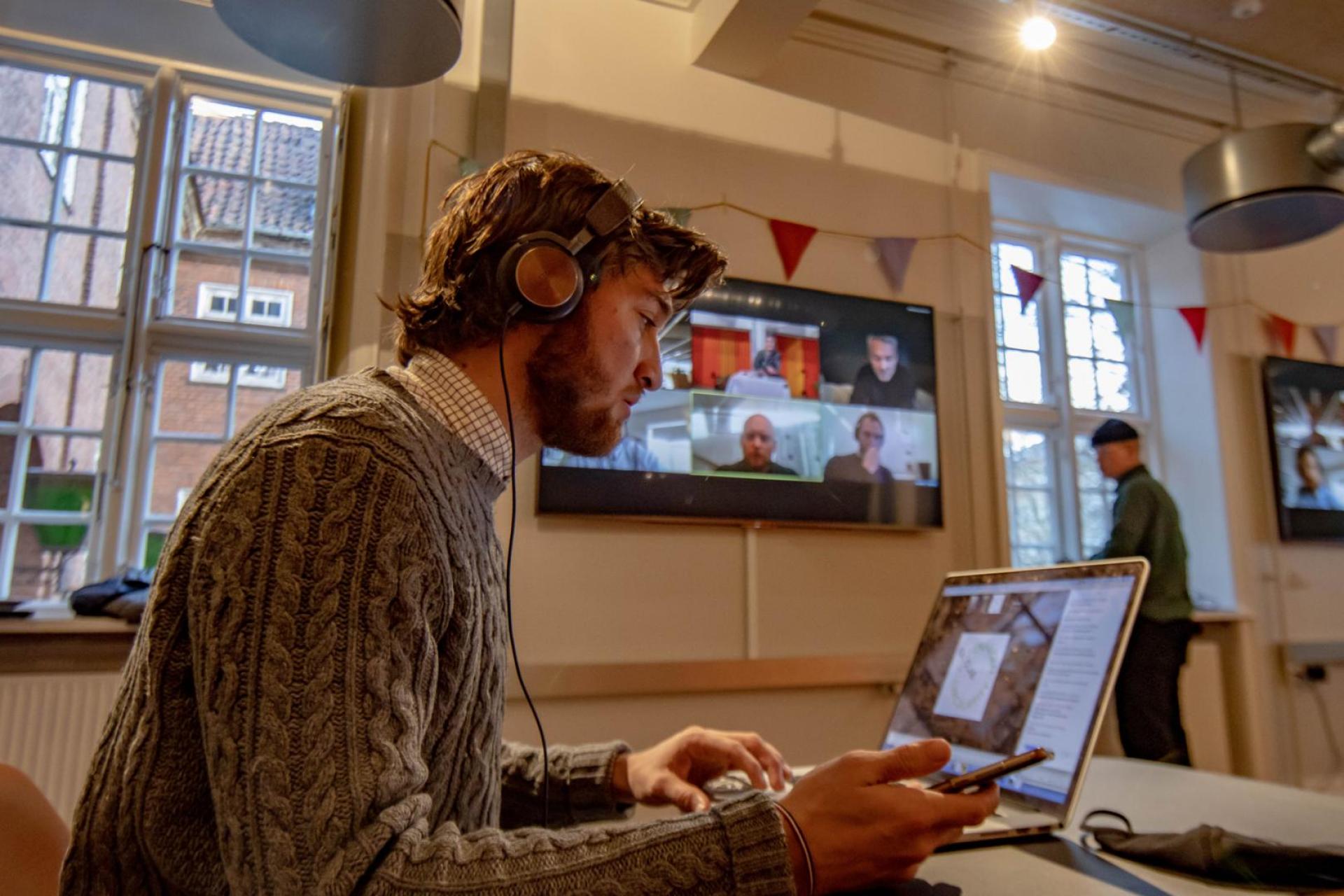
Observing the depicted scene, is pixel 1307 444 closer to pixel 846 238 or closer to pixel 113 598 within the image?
pixel 846 238

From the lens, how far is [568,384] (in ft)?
3.07

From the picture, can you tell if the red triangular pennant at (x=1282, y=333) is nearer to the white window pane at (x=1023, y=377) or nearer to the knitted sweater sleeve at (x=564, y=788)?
the white window pane at (x=1023, y=377)

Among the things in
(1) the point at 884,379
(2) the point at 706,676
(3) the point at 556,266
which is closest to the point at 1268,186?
(1) the point at 884,379

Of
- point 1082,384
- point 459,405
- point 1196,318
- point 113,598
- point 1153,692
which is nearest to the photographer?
point 459,405

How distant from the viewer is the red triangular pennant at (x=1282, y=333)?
12.4ft

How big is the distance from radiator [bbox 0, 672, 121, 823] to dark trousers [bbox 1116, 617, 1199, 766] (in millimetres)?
3029

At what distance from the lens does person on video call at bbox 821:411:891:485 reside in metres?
2.69

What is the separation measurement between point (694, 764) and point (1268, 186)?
249 centimetres

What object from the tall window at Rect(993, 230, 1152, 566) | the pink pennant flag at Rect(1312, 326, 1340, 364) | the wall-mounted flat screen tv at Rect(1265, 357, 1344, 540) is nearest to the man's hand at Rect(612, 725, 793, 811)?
the tall window at Rect(993, 230, 1152, 566)

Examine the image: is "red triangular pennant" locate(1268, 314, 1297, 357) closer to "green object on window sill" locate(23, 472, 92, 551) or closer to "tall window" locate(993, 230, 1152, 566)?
"tall window" locate(993, 230, 1152, 566)

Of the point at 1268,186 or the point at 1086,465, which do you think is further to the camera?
the point at 1086,465

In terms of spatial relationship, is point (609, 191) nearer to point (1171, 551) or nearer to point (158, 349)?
point (158, 349)

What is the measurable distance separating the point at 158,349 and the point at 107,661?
89 cm

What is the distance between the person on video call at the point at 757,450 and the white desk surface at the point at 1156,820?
1.35m
